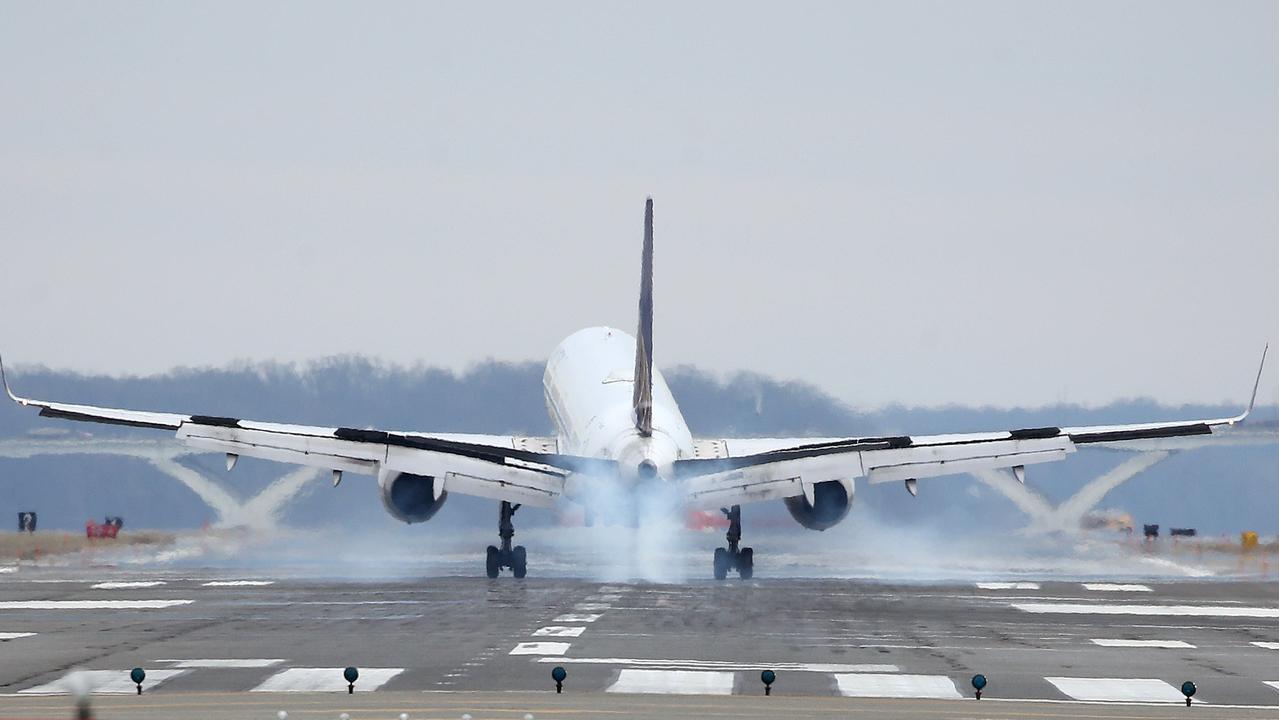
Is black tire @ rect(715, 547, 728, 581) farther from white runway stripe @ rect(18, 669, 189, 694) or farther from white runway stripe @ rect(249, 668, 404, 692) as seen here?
white runway stripe @ rect(18, 669, 189, 694)

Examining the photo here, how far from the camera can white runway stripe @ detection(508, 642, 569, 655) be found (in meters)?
35.9

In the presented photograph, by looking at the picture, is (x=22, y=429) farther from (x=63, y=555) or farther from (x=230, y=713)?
(x=230, y=713)

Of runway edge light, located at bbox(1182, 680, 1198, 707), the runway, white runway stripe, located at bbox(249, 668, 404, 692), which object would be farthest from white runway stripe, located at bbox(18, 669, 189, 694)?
runway edge light, located at bbox(1182, 680, 1198, 707)

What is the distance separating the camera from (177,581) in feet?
200

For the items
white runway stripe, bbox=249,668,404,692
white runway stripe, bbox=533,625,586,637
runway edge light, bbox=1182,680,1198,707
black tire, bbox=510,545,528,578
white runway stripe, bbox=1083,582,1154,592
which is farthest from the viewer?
black tire, bbox=510,545,528,578

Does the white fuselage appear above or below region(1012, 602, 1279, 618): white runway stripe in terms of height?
above

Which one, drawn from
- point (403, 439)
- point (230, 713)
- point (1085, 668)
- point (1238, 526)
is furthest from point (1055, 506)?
point (230, 713)

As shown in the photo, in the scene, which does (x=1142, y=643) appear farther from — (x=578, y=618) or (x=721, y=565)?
(x=721, y=565)

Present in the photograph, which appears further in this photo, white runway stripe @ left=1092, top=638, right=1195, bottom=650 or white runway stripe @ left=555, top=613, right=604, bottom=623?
white runway stripe @ left=555, top=613, right=604, bottom=623

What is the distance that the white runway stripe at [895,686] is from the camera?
29875mm

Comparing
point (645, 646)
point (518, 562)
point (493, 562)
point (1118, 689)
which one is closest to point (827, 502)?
point (518, 562)

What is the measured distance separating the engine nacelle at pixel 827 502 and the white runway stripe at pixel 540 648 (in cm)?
2294

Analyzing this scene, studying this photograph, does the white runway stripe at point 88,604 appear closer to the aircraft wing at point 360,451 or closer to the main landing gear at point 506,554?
the aircraft wing at point 360,451

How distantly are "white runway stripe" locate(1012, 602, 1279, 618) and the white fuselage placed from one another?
11459 millimetres
